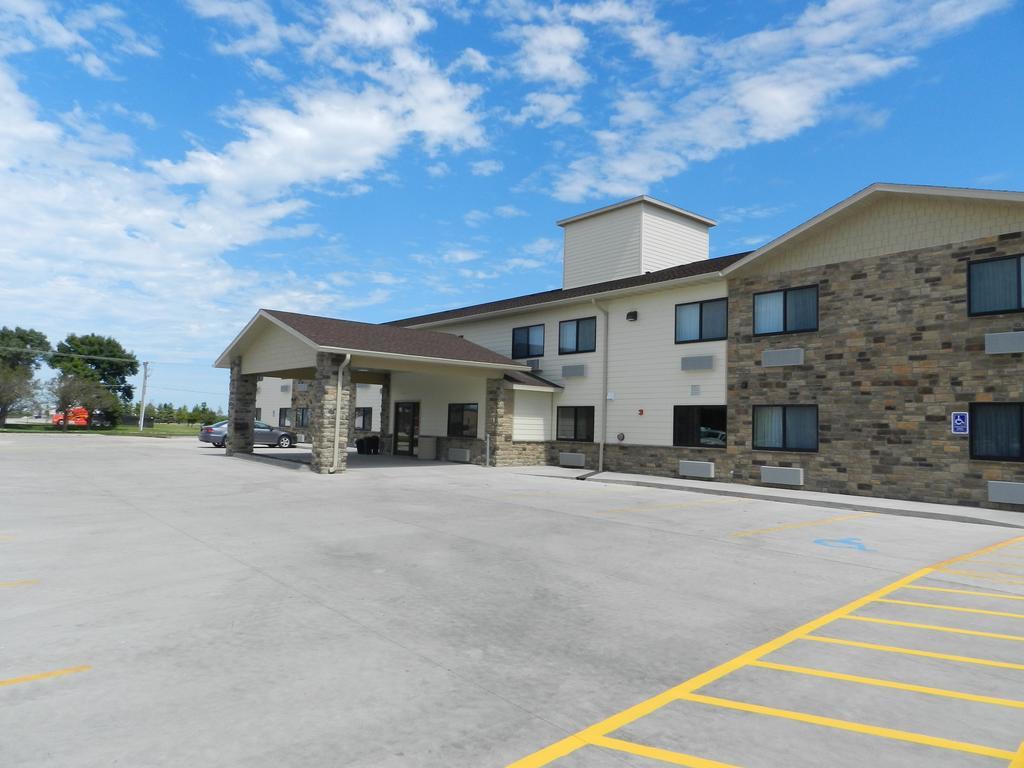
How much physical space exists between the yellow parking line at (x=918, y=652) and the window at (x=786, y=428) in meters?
12.7

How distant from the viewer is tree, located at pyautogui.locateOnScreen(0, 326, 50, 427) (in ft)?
153

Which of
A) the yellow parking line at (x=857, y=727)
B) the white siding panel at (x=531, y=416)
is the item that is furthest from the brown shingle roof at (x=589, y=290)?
the yellow parking line at (x=857, y=727)

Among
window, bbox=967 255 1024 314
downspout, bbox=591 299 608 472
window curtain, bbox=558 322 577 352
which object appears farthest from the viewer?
window curtain, bbox=558 322 577 352

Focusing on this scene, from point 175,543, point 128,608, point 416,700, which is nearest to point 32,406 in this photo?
point 175,543

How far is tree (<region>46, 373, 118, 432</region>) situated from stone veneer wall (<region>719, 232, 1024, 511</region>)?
49793mm

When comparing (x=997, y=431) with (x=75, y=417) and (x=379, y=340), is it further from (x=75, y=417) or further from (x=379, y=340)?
(x=75, y=417)

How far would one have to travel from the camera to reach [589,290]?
2361 centimetres

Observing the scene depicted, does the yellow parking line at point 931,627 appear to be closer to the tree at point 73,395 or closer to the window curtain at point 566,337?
the window curtain at point 566,337

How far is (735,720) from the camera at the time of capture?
402cm

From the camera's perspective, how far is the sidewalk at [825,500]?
13328 mm

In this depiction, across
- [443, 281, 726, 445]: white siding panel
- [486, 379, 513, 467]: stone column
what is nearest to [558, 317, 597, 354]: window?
[443, 281, 726, 445]: white siding panel

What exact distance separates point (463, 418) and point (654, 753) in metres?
22.8

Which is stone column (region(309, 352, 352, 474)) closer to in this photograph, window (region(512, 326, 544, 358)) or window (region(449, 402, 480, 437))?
window (region(449, 402, 480, 437))

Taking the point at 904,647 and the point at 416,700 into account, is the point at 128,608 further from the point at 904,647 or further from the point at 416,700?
the point at 904,647
